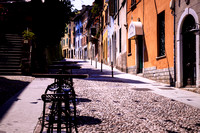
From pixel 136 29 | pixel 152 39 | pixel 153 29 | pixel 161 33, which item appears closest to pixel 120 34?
pixel 136 29

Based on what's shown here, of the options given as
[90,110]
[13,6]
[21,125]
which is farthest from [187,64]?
[13,6]

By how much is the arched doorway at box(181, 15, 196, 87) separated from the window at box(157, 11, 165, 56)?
2.25 meters

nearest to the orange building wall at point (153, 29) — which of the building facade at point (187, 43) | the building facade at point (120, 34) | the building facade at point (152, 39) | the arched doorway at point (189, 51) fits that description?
the building facade at point (152, 39)

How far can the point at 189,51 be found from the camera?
10.4 metres

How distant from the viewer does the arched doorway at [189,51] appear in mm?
10031

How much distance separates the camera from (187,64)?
10414 millimetres

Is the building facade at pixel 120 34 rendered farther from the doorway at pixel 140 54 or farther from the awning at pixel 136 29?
the awning at pixel 136 29

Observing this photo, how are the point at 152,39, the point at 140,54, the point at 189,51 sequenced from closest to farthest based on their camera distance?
the point at 189,51 < the point at 152,39 < the point at 140,54

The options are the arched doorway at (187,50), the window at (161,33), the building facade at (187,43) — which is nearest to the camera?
the building facade at (187,43)

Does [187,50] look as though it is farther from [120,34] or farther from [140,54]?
[120,34]

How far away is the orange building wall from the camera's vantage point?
11.8 meters

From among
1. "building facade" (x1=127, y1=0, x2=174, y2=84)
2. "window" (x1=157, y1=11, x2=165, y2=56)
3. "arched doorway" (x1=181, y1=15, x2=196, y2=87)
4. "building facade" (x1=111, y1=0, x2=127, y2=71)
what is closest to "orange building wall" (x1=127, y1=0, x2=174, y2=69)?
"building facade" (x1=127, y1=0, x2=174, y2=84)

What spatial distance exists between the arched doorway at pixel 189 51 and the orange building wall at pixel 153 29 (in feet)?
2.92

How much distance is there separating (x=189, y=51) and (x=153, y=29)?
3.82m
